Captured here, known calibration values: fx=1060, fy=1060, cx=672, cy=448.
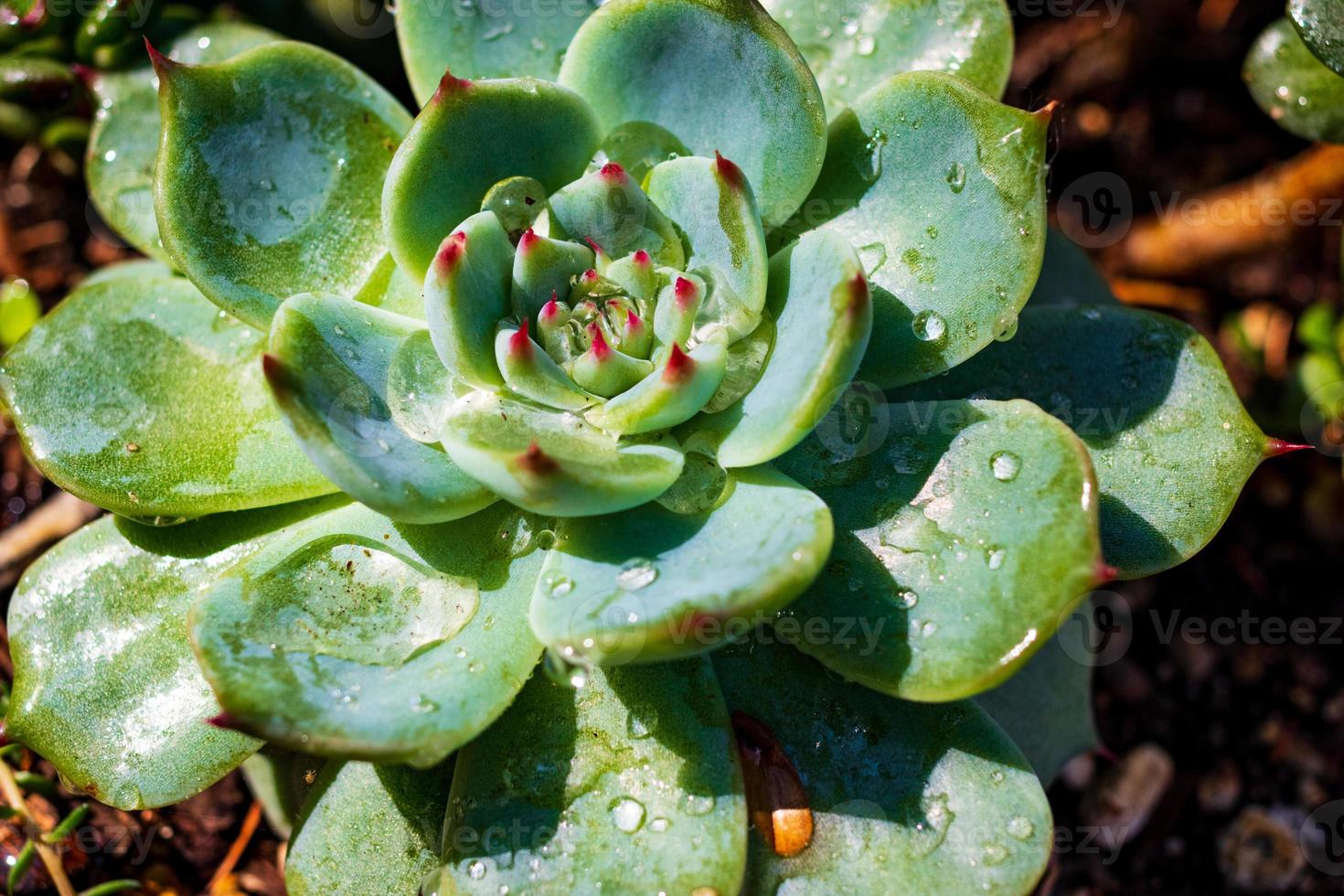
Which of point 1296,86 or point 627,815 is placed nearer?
point 627,815

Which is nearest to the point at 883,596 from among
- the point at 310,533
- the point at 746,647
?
the point at 746,647

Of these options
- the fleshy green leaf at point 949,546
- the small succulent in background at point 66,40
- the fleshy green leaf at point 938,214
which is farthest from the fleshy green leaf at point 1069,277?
Result: the small succulent in background at point 66,40

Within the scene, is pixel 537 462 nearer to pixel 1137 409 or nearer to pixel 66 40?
pixel 1137 409

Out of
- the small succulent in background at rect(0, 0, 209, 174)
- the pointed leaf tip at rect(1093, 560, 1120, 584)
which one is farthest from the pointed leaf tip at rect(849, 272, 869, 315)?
the small succulent in background at rect(0, 0, 209, 174)

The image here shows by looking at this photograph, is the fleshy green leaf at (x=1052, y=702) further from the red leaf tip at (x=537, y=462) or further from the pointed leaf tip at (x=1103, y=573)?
the red leaf tip at (x=537, y=462)

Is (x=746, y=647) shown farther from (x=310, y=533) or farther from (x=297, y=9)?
(x=297, y=9)

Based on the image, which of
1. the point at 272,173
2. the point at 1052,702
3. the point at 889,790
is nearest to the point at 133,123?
the point at 272,173

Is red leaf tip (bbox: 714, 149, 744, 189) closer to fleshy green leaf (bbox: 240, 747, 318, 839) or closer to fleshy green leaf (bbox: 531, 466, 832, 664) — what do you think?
fleshy green leaf (bbox: 531, 466, 832, 664)
